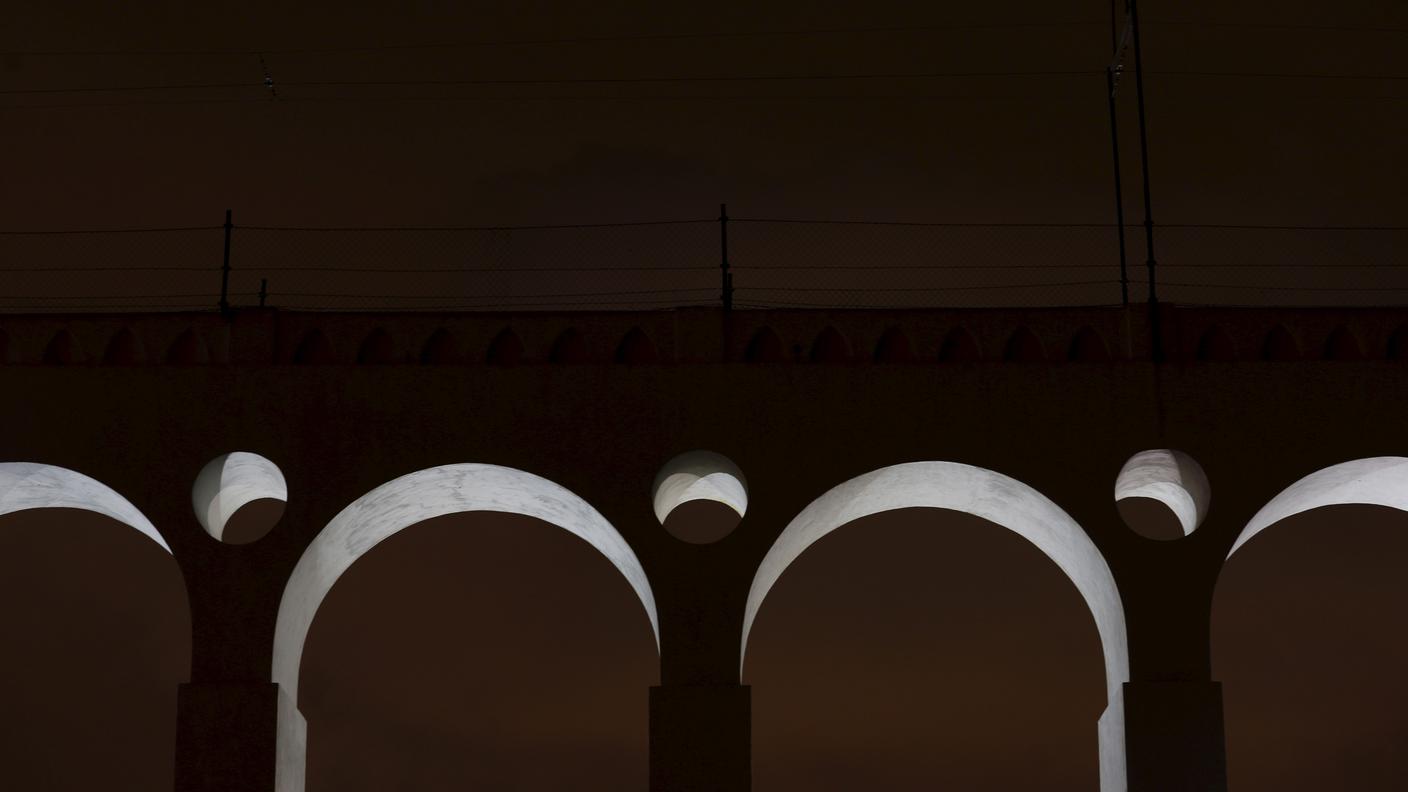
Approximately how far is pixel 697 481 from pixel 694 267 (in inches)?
215

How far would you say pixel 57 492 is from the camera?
50.1 feet

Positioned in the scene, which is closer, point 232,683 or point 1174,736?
point 1174,736

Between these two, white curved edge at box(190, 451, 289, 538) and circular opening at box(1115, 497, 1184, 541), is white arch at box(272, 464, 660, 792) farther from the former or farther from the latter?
circular opening at box(1115, 497, 1184, 541)

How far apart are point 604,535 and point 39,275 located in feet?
28.8

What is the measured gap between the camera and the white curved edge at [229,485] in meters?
14.7

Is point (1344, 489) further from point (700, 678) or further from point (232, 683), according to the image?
point (232, 683)

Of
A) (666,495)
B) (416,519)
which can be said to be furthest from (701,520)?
(416,519)

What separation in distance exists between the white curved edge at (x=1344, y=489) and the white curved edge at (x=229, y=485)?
725 centimetres

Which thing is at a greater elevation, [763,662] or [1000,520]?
[763,662]

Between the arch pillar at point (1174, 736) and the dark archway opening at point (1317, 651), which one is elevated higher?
the dark archway opening at point (1317, 651)

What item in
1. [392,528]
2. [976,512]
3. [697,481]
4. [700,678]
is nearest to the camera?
[700,678]

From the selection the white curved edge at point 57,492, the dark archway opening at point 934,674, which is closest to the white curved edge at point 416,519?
the white curved edge at point 57,492

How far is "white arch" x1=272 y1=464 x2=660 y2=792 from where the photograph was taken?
1449 cm

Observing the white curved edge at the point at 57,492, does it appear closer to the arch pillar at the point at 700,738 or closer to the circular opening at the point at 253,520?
the arch pillar at the point at 700,738
